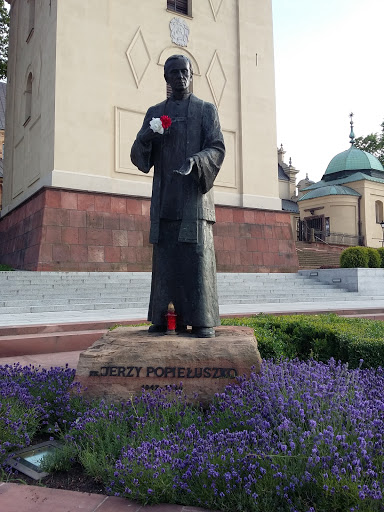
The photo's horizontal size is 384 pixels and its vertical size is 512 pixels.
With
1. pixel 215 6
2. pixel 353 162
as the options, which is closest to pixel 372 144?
pixel 353 162

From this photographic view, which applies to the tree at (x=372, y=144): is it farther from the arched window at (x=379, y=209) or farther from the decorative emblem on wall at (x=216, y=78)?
the decorative emblem on wall at (x=216, y=78)

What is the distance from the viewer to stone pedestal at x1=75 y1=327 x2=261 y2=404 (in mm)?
3537

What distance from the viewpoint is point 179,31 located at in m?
17.8

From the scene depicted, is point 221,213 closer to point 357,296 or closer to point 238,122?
point 238,122

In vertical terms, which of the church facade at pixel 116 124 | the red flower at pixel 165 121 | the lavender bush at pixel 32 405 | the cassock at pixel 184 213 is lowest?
the lavender bush at pixel 32 405

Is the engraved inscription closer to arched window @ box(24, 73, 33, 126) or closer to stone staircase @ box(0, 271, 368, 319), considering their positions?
stone staircase @ box(0, 271, 368, 319)

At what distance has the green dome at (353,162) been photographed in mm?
39781

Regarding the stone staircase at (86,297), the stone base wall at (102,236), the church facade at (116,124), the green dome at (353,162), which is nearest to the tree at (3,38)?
the church facade at (116,124)

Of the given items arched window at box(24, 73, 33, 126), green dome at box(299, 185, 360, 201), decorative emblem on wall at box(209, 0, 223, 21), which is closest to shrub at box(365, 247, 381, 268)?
decorative emblem on wall at box(209, 0, 223, 21)

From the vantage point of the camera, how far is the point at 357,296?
46.6 ft

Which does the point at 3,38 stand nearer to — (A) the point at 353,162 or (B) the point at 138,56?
(B) the point at 138,56

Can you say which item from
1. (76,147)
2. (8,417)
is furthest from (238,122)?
(8,417)

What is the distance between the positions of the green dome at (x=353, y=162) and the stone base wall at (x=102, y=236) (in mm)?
25165

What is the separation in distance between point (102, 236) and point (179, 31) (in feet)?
29.6
